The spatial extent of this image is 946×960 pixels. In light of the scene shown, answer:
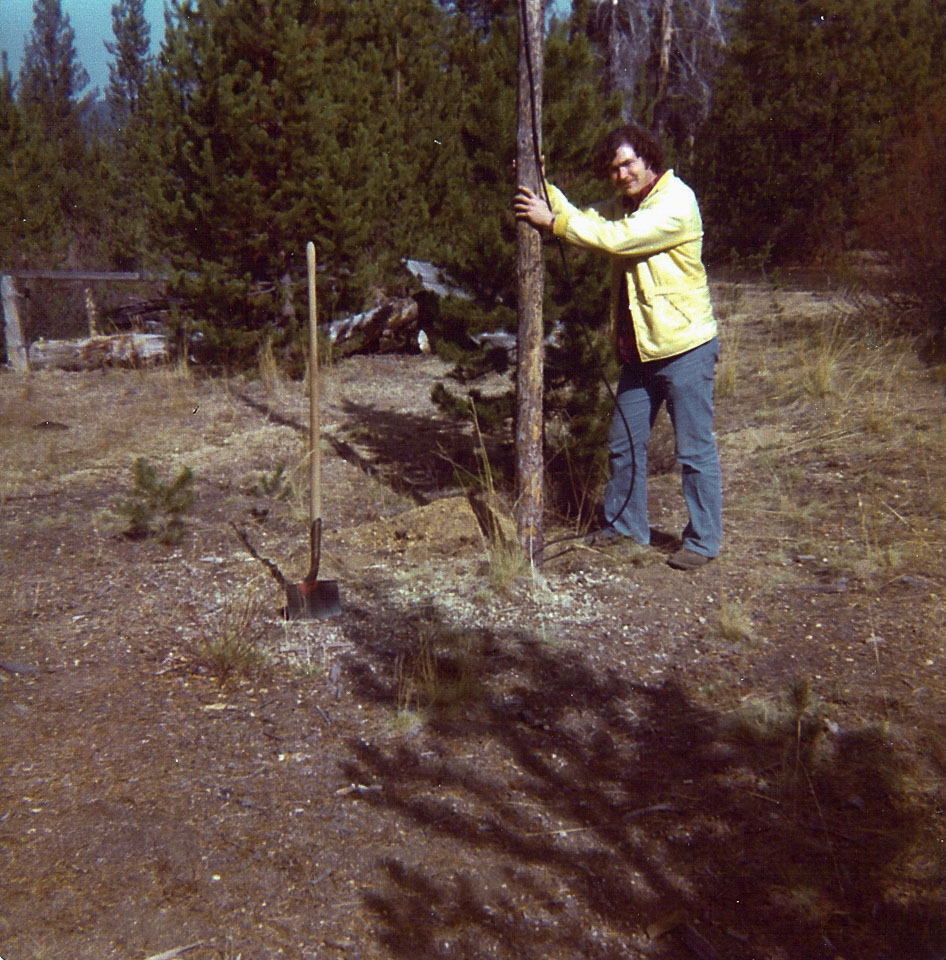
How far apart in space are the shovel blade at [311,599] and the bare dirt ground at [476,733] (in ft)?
0.33

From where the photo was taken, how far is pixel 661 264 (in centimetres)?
421

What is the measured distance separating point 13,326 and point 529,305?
833 cm

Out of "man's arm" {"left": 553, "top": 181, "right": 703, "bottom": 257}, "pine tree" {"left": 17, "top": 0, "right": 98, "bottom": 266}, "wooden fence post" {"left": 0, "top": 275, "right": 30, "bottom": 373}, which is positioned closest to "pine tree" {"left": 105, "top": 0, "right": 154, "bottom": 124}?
"pine tree" {"left": 17, "top": 0, "right": 98, "bottom": 266}

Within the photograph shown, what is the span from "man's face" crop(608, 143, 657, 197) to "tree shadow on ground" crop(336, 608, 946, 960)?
6.74 ft

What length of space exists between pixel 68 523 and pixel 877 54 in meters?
13.0

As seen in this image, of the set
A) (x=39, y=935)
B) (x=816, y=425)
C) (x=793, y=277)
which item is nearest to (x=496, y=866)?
(x=39, y=935)

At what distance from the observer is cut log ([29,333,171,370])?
10727mm

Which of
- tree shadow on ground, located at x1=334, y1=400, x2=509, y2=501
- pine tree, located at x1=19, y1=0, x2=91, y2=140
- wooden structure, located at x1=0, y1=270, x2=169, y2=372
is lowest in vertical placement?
tree shadow on ground, located at x1=334, y1=400, x2=509, y2=501

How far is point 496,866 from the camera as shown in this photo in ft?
8.34

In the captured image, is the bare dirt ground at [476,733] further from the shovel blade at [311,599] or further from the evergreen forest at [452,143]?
the evergreen forest at [452,143]

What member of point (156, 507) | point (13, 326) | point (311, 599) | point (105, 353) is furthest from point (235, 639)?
point (13, 326)

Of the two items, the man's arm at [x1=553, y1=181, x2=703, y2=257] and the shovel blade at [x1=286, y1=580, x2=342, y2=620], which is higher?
the man's arm at [x1=553, y1=181, x2=703, y2=257]

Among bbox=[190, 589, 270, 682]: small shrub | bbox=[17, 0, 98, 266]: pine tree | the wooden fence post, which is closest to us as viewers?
bbox=[190, 589, 270, 682]: small shrub

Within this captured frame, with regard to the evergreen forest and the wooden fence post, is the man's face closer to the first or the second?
the evergreen forest
